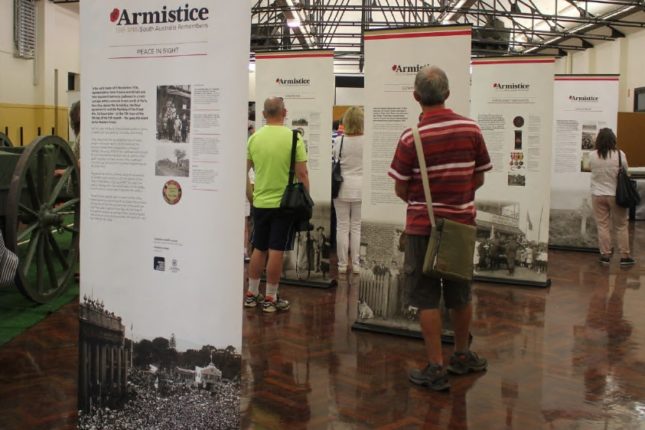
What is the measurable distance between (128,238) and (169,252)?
0.58ft

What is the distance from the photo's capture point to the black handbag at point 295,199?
447cm

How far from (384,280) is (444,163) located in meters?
1.37

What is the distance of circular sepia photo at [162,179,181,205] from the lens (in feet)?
7.64

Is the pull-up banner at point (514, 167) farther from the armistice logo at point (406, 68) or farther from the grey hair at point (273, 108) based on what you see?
the grey hair at point (273, 108)

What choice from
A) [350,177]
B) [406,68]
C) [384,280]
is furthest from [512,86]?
[384,280]

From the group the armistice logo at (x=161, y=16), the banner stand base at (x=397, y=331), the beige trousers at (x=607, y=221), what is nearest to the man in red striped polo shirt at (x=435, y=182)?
the banner stand base at (x=397, y=331)

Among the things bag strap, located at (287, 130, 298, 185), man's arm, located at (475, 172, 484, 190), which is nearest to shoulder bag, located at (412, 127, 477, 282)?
man's arm, located at (475, 172, 484, 190)

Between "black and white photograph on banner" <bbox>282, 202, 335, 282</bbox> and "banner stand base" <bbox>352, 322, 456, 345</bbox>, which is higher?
"black and white photograph on banner" <bbox>282, 202, 335, 282</bbox>

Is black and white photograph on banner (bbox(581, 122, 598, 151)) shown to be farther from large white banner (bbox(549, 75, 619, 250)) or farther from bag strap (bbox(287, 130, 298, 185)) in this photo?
bag strap (bbox(287, 130, 298, 185))

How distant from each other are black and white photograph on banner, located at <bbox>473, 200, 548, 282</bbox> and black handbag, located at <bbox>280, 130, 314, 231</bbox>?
218 cm

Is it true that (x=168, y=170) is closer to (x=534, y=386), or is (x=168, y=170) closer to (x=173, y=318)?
(x=173, y=318)

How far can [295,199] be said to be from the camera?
4.47 meters

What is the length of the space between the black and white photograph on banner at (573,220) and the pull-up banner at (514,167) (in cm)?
219

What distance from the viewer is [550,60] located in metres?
5.77
